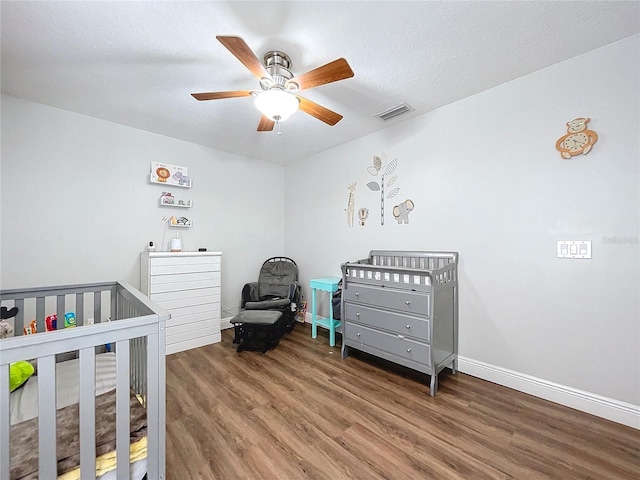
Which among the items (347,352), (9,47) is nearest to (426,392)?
(347,352)

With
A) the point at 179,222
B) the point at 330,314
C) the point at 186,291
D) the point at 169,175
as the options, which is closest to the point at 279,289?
the point at 330,314

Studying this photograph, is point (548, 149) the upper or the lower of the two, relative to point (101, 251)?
upper

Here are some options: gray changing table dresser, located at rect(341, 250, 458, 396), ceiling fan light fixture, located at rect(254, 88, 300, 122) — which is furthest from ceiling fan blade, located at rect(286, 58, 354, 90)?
gray changing table dresser, located at rect(341, 250, 458, 396)

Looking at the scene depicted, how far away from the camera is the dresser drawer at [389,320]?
2.27m

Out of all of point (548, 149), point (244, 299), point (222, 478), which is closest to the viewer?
point (222, 478)

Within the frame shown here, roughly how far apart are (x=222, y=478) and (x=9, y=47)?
305cm

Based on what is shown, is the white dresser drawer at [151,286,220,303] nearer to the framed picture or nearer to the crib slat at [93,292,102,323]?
the crib slat at [93,292,102,323]

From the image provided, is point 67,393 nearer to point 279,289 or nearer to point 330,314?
point 330,314

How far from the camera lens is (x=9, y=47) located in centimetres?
185

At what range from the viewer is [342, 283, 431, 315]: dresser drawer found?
2.27 m

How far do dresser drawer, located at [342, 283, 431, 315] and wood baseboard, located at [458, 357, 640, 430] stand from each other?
811mm

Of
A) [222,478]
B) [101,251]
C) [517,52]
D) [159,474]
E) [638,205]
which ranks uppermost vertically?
[517,52]

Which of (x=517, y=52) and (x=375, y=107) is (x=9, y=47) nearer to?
(x=375, y=107)

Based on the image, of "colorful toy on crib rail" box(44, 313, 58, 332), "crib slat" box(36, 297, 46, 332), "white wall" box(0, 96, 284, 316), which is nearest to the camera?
"crib slat" box(36, 297, 46, 332)
